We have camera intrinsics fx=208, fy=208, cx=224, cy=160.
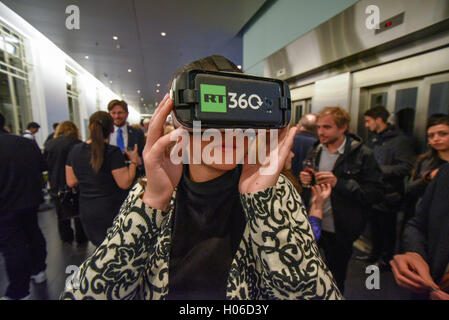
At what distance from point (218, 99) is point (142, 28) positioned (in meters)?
3.74

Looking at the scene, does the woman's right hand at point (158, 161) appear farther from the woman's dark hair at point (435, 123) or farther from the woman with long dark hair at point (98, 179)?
the woman's dark hair at point (435, 123)

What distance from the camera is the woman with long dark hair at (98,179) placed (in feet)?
4.89

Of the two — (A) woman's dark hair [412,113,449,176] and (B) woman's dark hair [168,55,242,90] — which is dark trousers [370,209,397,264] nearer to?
(A) woman's dark hair [412,113,449,176]

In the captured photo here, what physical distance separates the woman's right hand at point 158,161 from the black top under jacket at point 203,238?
0.08 metres

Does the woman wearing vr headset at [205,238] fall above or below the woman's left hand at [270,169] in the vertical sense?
below

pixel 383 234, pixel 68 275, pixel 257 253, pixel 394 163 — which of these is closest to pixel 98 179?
pixel 68 275

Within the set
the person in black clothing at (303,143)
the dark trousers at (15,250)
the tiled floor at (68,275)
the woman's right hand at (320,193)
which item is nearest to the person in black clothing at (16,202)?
the dark trousers at (15,250)

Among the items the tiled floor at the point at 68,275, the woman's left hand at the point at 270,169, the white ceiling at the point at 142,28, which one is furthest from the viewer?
the white ceiling at the point at 142,28

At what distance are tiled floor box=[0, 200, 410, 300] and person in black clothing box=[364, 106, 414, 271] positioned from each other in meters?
0.24

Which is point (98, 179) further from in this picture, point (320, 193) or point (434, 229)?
point (434, 229)

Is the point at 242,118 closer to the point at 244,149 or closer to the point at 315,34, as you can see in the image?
the point at 244,149

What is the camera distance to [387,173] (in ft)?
6.26

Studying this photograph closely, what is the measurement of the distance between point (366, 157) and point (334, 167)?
8.2 inches
